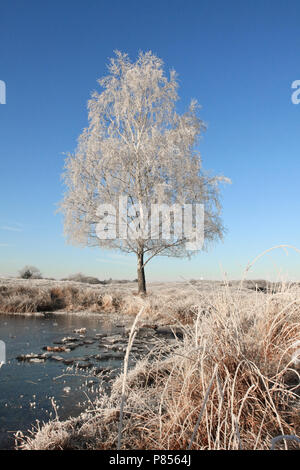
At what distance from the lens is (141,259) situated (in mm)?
13445

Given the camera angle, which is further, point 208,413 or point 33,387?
point 33,387

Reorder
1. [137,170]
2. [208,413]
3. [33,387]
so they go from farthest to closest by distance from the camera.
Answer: [137,170], [33,387], [208,413]

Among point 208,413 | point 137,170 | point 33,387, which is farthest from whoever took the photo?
point 137,170

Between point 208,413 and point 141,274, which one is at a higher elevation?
point 141,274

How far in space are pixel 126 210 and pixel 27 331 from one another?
7177mm

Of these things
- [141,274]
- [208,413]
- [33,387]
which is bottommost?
[33,387]

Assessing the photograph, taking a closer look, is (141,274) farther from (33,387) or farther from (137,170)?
(33,387)

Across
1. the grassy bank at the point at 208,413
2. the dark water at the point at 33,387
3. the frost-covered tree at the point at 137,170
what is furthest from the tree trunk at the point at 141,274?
the grassy bank at the point at 208,413

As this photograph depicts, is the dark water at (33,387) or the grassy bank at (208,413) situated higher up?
the grassy bank at (208,413)

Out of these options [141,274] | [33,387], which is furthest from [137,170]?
[33,387]

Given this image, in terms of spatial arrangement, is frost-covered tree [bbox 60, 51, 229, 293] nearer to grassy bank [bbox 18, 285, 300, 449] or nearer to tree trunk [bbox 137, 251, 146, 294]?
tree trunk [bbox 137, 251, 146, 294]

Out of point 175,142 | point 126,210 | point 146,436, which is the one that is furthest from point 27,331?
point 175,142

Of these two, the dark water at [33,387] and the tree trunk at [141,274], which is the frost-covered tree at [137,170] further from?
the dark water at [33,387]

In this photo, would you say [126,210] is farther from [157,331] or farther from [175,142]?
[157,331]
